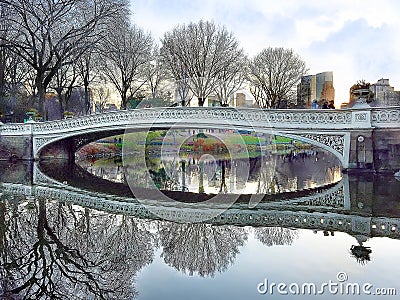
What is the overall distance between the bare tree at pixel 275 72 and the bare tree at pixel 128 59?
31.7 feet

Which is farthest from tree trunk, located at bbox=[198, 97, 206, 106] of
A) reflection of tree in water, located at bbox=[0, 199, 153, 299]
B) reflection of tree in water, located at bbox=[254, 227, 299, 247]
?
reflection of tree in water, located at bbox=[254, 227, 299, 247]

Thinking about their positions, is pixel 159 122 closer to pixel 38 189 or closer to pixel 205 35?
pixel 38 189

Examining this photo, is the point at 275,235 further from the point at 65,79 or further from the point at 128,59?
the point at 65,79

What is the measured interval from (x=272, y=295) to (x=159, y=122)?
12.5m

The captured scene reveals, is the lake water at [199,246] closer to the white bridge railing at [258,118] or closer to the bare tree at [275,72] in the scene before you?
the white bridge railing at [258,118]

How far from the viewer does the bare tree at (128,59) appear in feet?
94.9

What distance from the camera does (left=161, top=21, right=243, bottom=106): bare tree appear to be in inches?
1094

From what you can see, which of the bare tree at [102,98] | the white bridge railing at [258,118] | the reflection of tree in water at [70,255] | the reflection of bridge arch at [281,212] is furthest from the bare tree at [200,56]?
the reflection of tree in water at [70,255]

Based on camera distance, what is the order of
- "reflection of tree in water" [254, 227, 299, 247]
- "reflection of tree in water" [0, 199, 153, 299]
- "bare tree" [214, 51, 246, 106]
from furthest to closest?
"bare tree" [214, 51, 246, 106], "reflection of tree in water" [254, 227, 299, 247], "reflection of tree in water" [0, 199, 153, 299]

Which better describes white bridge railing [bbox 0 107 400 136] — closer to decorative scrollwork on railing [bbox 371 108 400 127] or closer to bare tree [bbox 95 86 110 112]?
decorative scrollwork on railing [bbox 371 108 400 127]

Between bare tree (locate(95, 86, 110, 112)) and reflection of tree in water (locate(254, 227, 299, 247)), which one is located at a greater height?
bare tree (locate(95, 86, 110, 112))

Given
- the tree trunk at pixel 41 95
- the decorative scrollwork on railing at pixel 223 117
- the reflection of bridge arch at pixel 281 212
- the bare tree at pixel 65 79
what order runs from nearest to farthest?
the reflection of bridge arch at pixel 281 212
the decorative scrollwork on railing at pixel 223 117
the tree trunk at pixel 41 95
the bare tree at pixel 65 79

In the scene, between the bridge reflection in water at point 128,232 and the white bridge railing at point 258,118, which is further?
the white bridge railing at point 258,118

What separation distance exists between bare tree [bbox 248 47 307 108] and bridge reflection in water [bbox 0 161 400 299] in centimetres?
2522
